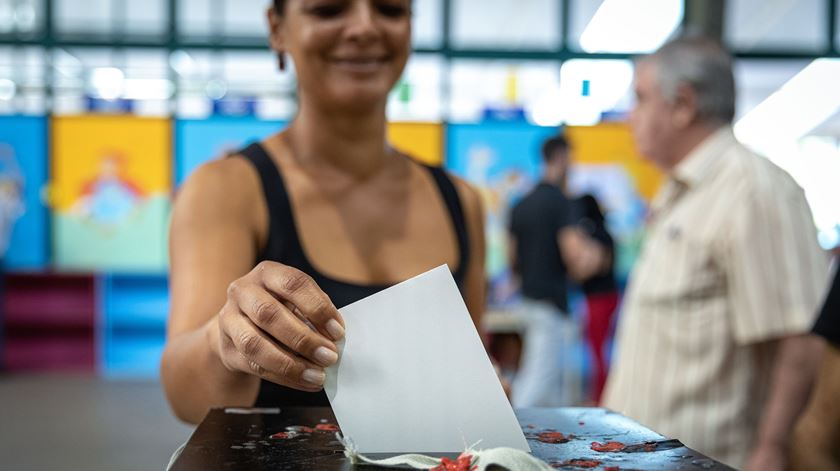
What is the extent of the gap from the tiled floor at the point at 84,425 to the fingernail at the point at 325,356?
Result: 3708 millimetres

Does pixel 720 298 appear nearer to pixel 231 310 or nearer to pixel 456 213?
pixel 456 213

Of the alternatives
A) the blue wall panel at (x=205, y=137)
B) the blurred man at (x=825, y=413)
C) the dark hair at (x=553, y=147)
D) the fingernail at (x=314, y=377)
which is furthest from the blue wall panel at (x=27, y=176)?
the fingernail at (x=314, y=377)

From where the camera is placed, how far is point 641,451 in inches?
32.3

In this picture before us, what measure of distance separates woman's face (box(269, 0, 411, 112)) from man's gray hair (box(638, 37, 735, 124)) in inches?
43.5

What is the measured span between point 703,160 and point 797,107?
29.7 feet

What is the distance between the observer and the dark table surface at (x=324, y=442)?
0.76m

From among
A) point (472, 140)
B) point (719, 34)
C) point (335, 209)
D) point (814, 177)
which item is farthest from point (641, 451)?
point (814, 177)

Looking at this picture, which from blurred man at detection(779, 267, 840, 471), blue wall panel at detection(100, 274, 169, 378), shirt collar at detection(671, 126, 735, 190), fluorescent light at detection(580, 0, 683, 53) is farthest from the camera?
fluorescent light at detection(580, 0, 683, 53)

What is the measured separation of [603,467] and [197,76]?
8.28m

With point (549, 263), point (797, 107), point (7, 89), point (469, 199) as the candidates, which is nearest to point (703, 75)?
point (469, 199)

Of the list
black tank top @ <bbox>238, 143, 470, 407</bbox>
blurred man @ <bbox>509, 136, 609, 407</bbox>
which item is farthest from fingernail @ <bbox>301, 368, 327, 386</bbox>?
blurred man @ <bbox>509, 136, 609, 407</bbox>

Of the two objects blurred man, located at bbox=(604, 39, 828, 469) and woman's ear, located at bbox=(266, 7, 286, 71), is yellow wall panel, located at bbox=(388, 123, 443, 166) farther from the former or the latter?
woman's ear, located at bbox=(266, 7, 286, 71)

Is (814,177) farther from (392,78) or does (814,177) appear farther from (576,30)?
(392,78)

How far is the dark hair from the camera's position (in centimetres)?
492
